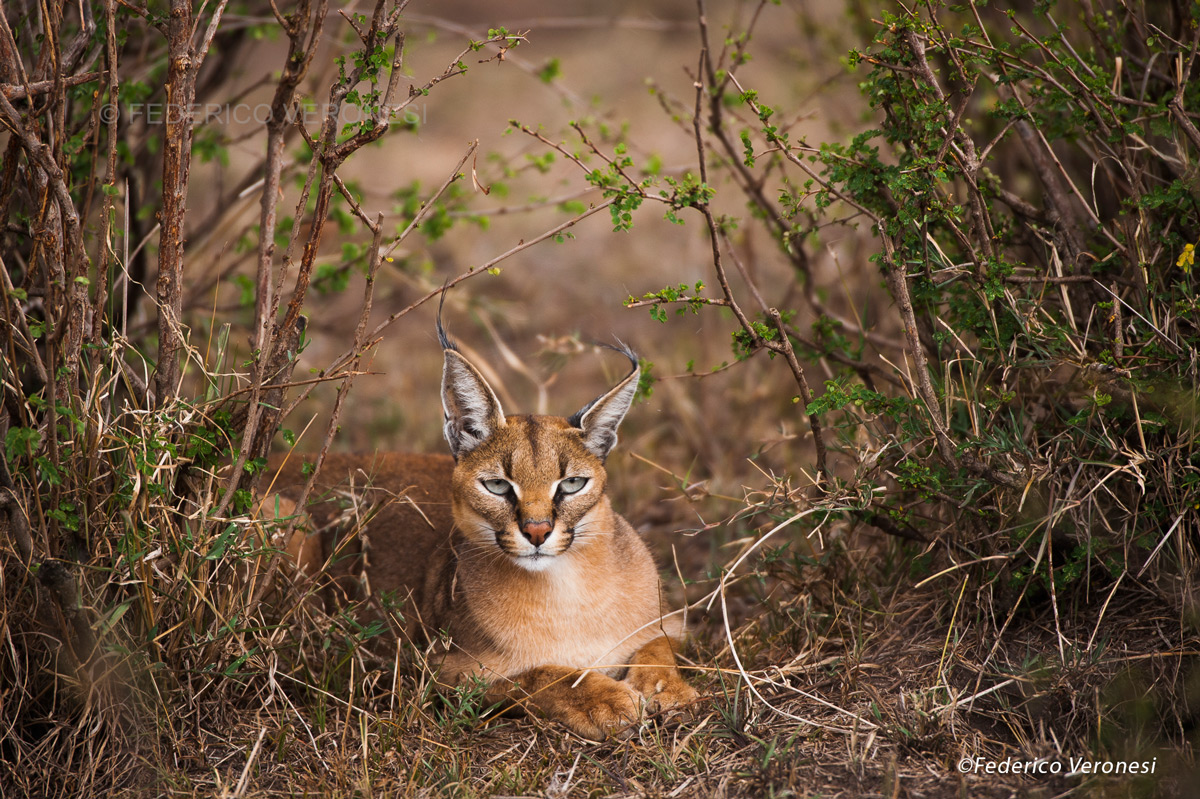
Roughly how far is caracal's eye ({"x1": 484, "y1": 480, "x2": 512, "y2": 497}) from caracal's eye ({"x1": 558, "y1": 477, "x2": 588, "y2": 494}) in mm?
200

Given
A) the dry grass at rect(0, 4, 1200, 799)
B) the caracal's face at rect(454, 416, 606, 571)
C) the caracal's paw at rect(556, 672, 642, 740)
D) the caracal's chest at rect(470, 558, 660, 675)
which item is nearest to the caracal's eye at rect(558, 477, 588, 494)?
the caracal's face at rect(454, 416, 606, 571)

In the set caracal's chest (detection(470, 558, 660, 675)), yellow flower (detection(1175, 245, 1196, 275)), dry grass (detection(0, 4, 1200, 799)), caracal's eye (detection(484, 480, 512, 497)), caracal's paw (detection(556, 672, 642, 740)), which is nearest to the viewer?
dry grass (detection(0, 4, 1200, 799))

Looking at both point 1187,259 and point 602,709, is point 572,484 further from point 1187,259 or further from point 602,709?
point 1187,259

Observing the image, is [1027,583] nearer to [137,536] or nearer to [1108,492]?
[1108,492]

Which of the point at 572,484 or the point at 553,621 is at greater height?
the point at 572,484

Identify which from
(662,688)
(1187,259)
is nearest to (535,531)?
(662,688)

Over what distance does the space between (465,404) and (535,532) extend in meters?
0.63

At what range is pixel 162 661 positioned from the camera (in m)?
3.56

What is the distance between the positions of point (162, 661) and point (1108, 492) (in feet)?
11.1

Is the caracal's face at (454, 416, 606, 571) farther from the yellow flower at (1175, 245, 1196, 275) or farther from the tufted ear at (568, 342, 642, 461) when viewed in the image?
the yellow flower at (1175, 245, 1196, 275)

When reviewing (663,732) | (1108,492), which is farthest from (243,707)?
(1108,492)

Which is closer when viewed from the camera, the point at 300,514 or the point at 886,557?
the point at 300,514

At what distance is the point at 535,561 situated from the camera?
3840mm

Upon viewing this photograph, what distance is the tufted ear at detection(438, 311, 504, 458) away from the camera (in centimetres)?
398
